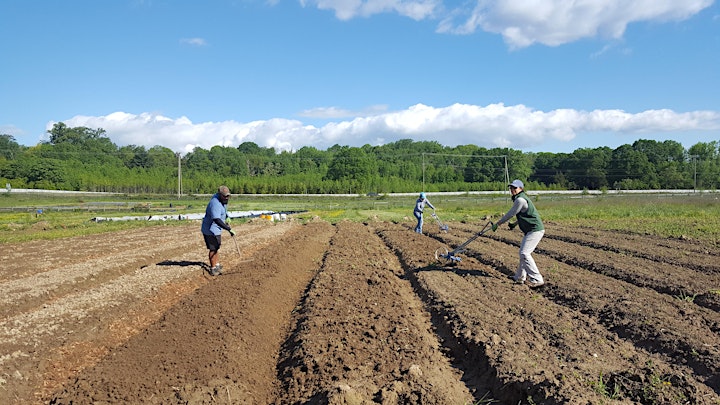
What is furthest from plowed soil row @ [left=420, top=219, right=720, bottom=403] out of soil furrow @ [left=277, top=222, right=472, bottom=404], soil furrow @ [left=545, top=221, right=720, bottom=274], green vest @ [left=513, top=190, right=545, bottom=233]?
soil furrow @ [left=277, top=222, right=472, bottom=404]

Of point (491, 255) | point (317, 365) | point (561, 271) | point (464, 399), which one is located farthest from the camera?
point (491, 255)

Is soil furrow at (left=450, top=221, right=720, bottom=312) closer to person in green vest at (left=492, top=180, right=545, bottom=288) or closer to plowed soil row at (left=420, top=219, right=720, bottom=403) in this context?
plowed soil row at (left=420, top=219, right=720, bottom=403)

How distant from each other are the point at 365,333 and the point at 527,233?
479 cm

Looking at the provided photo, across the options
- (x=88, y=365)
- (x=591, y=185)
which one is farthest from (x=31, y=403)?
(x=591, y=185)

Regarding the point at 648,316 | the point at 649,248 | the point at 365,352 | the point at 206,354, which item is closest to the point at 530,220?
the point at 648,316

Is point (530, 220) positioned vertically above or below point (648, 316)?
above

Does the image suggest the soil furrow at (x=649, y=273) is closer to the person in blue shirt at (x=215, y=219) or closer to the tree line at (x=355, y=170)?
the person in blue shirt at (x=215, y=219)

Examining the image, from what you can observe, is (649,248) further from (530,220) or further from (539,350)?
(539,350)

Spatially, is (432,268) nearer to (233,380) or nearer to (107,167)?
(233,380)

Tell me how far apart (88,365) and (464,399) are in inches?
184

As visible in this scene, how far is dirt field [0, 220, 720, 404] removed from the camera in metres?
5.25

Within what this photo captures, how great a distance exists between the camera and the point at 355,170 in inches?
3878

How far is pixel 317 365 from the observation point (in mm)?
6047

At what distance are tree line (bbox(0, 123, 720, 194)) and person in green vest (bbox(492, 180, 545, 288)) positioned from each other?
67152 millimetres
